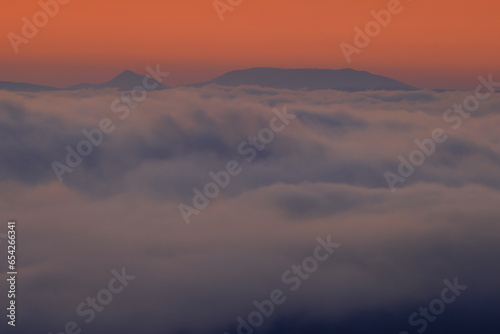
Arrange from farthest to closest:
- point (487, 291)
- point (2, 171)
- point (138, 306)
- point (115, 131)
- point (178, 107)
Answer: point (178, 107) → point (115, 131) → point (2, 171) → point (487, 291) → point (138, 306)

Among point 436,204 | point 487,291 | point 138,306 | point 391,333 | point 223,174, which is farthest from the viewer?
point 223,174

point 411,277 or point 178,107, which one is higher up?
point 178,107

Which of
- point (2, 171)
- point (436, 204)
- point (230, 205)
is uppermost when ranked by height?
point (2, 171)

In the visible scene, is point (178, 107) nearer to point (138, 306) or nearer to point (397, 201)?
point (397, 201)

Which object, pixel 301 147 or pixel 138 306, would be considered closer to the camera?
pixel 138 306

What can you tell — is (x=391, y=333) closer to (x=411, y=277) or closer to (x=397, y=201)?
(x=411, y=277)

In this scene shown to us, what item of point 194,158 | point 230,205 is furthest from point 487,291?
point 194,158

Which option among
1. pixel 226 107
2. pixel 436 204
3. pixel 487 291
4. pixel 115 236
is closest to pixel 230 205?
pixel 115 236

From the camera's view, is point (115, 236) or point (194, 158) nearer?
point (115, 236)

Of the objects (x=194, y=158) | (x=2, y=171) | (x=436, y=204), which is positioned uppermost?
(x=2, y=171)
